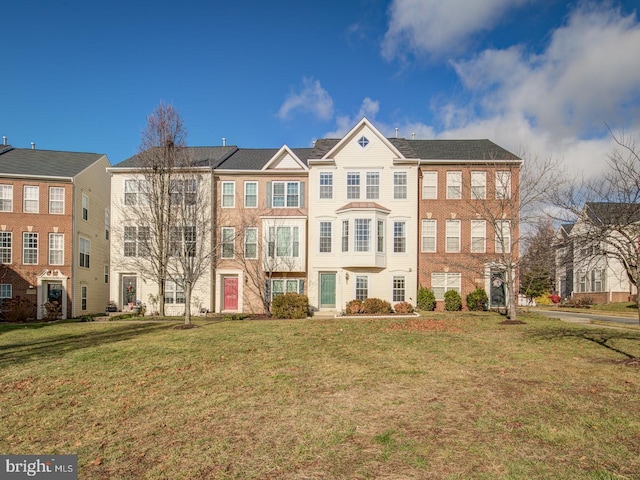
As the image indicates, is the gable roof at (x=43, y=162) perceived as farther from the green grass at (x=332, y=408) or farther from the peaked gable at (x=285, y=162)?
the green grass at (x=332, y=408)

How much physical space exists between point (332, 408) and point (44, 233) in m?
27.3

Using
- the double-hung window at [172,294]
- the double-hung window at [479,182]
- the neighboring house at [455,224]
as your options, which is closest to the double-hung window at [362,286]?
the neighboring house at [455,224]

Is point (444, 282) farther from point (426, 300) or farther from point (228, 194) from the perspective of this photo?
point (228, 194)

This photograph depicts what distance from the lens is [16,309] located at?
2519 centimetres

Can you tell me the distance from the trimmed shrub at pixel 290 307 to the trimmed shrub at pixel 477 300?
10.00 metres

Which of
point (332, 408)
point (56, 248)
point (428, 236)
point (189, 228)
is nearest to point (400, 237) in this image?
point (428, 236)

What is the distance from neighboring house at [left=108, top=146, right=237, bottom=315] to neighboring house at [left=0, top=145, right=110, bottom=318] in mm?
2986

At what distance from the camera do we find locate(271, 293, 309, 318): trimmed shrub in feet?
74.4

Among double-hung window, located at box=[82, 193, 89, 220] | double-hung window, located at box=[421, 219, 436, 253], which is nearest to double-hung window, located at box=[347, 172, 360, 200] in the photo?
double-hung window, located at box=[421, 219, 436, 253]

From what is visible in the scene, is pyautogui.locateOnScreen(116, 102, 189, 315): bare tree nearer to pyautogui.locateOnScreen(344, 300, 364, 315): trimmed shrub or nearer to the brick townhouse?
the brick townhouse

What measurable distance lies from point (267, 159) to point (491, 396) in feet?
78.6

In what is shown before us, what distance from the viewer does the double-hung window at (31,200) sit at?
1089 inches

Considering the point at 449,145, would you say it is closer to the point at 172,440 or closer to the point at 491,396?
the point at 491,396

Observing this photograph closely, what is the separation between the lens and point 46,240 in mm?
27609
